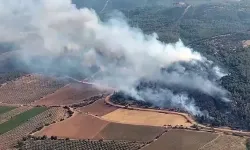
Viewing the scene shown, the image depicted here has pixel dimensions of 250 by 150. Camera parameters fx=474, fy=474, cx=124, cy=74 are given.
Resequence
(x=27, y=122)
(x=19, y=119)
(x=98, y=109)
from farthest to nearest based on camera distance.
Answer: (x=98, y=109) → (x=19, y=119) → (x=27, y=122)

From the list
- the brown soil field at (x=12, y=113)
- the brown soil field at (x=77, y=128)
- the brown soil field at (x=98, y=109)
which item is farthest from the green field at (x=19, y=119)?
the brown soil field at (x=98, y=109)

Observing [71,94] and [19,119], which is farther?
[71,94]

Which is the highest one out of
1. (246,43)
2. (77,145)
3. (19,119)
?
(246,43)

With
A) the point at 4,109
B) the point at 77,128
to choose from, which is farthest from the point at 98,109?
the point at 4,109

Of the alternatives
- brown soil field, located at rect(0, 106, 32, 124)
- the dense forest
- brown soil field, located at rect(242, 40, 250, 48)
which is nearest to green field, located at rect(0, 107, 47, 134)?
brown soil field, located at rect(0, 106, 32, 124)

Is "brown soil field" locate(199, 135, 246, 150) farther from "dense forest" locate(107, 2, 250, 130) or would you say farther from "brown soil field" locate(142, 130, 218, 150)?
"dense forest" locate(107, 2, 250, 130)

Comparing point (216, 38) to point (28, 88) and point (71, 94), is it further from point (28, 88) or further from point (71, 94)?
point (28, 88)

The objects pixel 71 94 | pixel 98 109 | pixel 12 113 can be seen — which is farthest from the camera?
pixel 71 94

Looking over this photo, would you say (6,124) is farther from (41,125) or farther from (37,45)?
(37,45)
